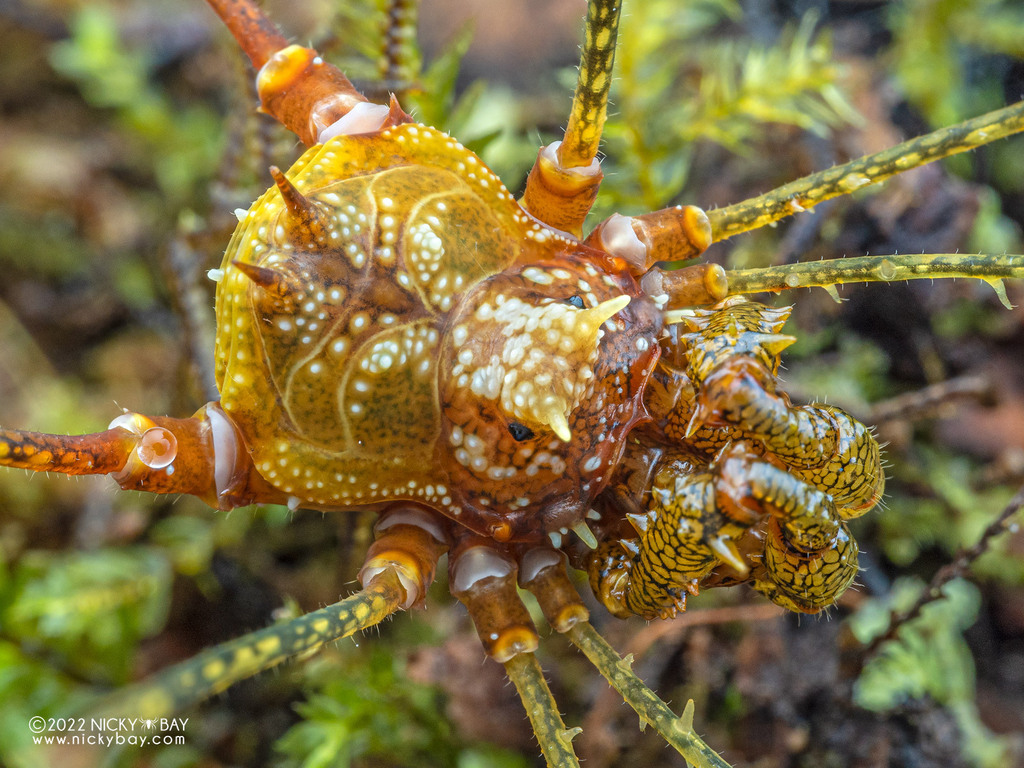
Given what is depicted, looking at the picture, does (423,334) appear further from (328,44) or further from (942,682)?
(942,682)

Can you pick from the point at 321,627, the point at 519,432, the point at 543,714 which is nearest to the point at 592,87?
the point at 519,432

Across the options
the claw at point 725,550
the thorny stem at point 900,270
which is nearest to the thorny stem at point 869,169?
the thorny stem at point 900,270

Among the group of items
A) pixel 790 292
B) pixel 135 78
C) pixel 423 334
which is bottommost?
pixel 790 292

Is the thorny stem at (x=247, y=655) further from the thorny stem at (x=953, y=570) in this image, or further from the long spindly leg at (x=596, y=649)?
the thorny stem at (x=953, y=570)

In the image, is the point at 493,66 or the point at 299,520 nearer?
the point at 299,520

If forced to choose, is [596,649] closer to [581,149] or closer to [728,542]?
[728,542]

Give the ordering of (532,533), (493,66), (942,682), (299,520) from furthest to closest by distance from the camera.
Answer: (493,66) → (299,520) → (942,682) → (532,533)

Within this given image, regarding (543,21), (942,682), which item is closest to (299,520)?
(942,682)
